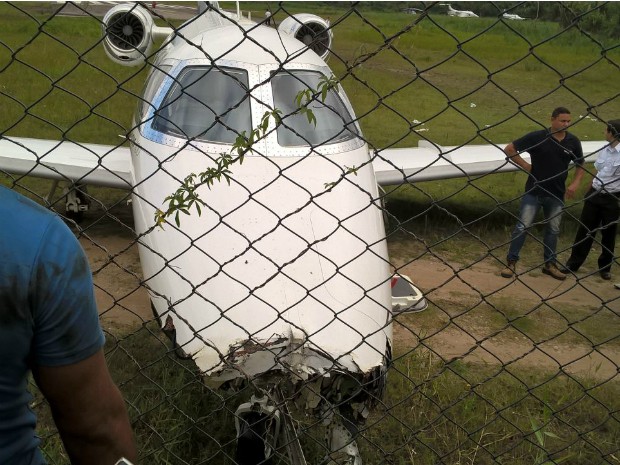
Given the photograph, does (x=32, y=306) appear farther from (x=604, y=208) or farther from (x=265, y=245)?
(x=604, y=208)

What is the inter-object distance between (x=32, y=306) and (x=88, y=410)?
386 millimetres

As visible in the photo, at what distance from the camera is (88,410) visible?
1.85 meters

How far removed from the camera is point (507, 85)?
19.3 m

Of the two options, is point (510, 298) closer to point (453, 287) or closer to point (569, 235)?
point (453, 287)

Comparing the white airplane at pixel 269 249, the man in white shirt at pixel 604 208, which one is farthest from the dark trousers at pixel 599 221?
the white airplane at pixel 269 249

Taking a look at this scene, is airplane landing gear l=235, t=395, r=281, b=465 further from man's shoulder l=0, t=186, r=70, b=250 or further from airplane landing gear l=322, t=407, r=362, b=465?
man's shoulder l=0, t=186, r=70, b=250

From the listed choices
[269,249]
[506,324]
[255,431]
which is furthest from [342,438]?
[506,324]

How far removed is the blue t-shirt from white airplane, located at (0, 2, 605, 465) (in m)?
0.58

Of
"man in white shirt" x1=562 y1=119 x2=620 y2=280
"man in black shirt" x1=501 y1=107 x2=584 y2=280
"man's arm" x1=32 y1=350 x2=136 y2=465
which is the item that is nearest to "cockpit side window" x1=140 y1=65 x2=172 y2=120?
"man in black shirt" x1=501 y1=107 x2=584 y2=280

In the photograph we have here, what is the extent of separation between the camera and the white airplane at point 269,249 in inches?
113

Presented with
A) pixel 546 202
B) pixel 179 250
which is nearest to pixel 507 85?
pixel 546 202

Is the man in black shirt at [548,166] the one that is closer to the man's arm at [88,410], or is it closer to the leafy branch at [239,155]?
the leafy branch at [239,155]

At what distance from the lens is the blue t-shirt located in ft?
5.17

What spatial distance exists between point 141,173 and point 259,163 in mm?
1049
